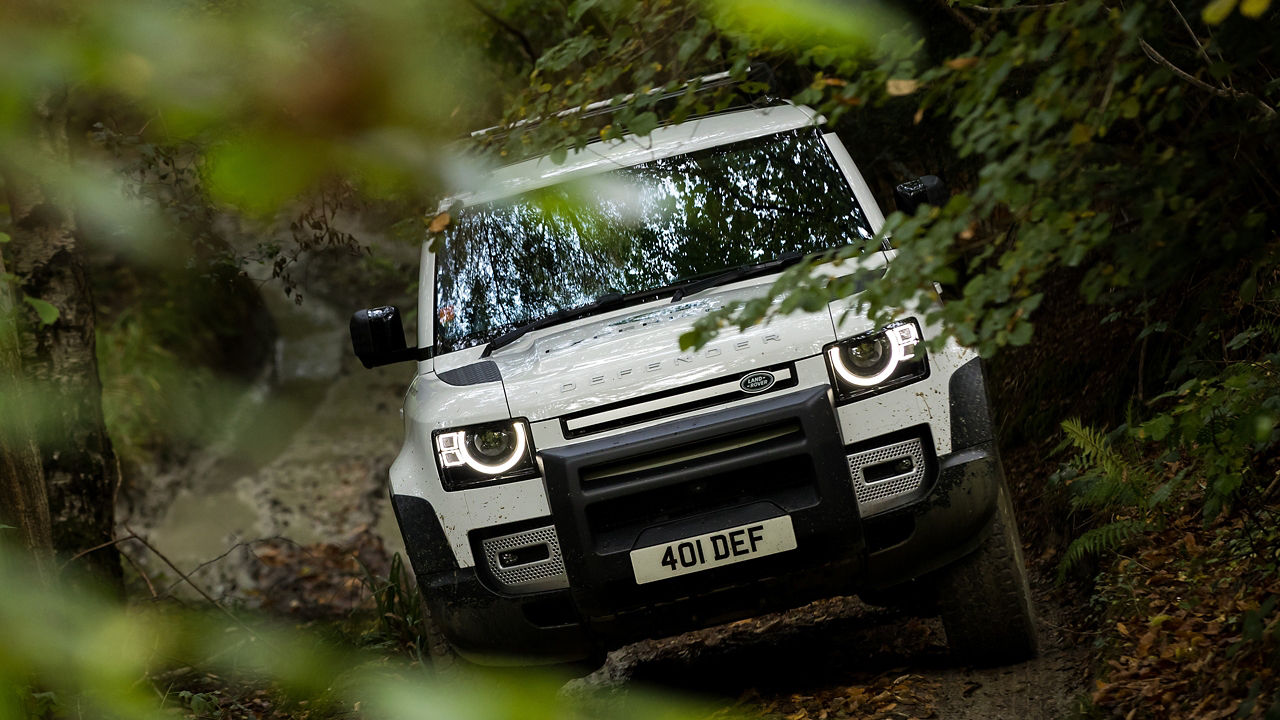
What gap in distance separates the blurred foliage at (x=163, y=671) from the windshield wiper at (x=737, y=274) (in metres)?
3.62

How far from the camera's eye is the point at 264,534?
1314cm

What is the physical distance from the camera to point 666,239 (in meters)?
4.84

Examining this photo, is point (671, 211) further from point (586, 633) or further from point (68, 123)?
point (68, 123)

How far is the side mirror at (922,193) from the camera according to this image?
15.6ft

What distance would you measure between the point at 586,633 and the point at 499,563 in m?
0.38

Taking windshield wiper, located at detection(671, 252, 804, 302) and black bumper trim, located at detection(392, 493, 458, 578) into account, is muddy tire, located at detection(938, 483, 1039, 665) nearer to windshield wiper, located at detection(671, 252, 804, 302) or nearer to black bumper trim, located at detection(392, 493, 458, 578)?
windshield wiper, located at detection(671, 252, 804, 302)

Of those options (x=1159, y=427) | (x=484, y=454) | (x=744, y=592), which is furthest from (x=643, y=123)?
(x=1159, y=427)

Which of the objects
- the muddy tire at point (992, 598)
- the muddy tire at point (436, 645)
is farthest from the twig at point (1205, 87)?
the muddy tire at point (436, 645)

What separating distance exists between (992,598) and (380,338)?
250 cm

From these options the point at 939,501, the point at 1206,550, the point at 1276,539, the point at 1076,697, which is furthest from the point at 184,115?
the point at 1206,550

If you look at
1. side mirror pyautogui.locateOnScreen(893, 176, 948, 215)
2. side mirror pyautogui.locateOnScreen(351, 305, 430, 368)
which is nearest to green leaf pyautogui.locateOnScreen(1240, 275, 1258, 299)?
side mirror pyautogui.locateOnScreen(893, 176, 948, 215)

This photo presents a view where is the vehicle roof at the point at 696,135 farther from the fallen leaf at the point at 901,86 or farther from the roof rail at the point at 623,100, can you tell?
the fallen leaf at the point at 901,86

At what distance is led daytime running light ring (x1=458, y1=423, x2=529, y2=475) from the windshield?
27.9 inches

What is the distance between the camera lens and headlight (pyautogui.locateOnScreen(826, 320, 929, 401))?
4105 mm
